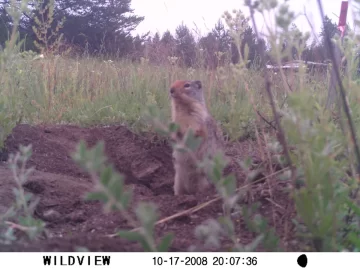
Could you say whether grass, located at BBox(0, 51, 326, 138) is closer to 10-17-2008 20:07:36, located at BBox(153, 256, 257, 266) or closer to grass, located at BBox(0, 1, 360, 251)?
grass, located at BBox(0, 1, 360, 251)

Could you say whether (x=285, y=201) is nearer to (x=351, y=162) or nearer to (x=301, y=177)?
(x=301, y=177)

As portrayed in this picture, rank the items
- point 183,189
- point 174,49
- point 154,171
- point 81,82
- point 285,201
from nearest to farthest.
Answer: point 285,201
point 183,189
point 154,171
point 81,82
point 174,49

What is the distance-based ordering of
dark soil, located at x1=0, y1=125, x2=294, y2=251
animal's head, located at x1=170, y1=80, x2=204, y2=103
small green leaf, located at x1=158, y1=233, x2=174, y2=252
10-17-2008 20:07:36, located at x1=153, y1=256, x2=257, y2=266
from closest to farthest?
small green leaf, located at x1=158, y1=233, x2=174, y2=252, 10-17-2008 20:07:36, located at x1=153, y1=256, x2=257, y2=266, dark soil, located at x1=0, y1=125, x2=294, y2=251, animal's head, located at x1=170, y1=80, x2=204, y2=103

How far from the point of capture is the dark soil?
75.8 inches

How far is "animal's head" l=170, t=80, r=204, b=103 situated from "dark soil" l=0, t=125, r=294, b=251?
2.00 feet

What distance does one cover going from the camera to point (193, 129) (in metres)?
3.29

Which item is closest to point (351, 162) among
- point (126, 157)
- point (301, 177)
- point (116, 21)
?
point (301, 177)

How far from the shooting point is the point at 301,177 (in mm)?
2104

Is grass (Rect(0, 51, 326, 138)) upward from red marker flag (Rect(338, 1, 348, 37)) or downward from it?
downward

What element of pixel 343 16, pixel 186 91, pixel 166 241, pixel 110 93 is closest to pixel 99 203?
pixel 186 91

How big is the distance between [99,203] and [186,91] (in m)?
1.43

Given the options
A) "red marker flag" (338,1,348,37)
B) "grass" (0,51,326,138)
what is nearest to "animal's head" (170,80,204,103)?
"grass" (0,51,326,138)

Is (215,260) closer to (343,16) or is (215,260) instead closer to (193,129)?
(193,129)

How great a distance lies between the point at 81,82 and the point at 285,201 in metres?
5.58
